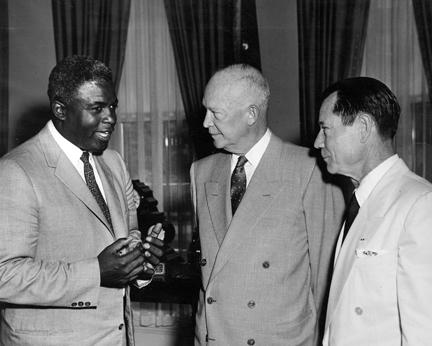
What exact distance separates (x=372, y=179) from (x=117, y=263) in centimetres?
113

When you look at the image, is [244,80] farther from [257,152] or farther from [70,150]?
[70,150]

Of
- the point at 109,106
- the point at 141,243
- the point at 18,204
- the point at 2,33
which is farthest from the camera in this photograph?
the point at 2,33

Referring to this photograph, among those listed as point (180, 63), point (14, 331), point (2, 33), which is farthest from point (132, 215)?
point (2, 33)

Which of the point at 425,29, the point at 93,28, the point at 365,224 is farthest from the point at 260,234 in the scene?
the point at 93,28

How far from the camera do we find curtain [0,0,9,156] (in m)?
6.82

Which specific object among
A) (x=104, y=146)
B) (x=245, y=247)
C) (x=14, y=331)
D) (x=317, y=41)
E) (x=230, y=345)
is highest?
(x=317, y=41)

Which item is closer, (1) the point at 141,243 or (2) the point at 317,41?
(1) the point at 141,243

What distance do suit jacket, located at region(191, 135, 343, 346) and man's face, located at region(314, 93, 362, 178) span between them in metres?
0.28

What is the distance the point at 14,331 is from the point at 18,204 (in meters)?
0.57

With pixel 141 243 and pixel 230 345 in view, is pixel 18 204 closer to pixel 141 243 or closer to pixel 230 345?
pixel 141 243

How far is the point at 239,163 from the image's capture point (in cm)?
271

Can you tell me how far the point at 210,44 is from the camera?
618 cm

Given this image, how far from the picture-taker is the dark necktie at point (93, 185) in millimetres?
2455

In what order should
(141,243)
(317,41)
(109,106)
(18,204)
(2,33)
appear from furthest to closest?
1. (2,33)
2. (317,41)
3. (109,106)
4. (141,243)
5. (18,204)
